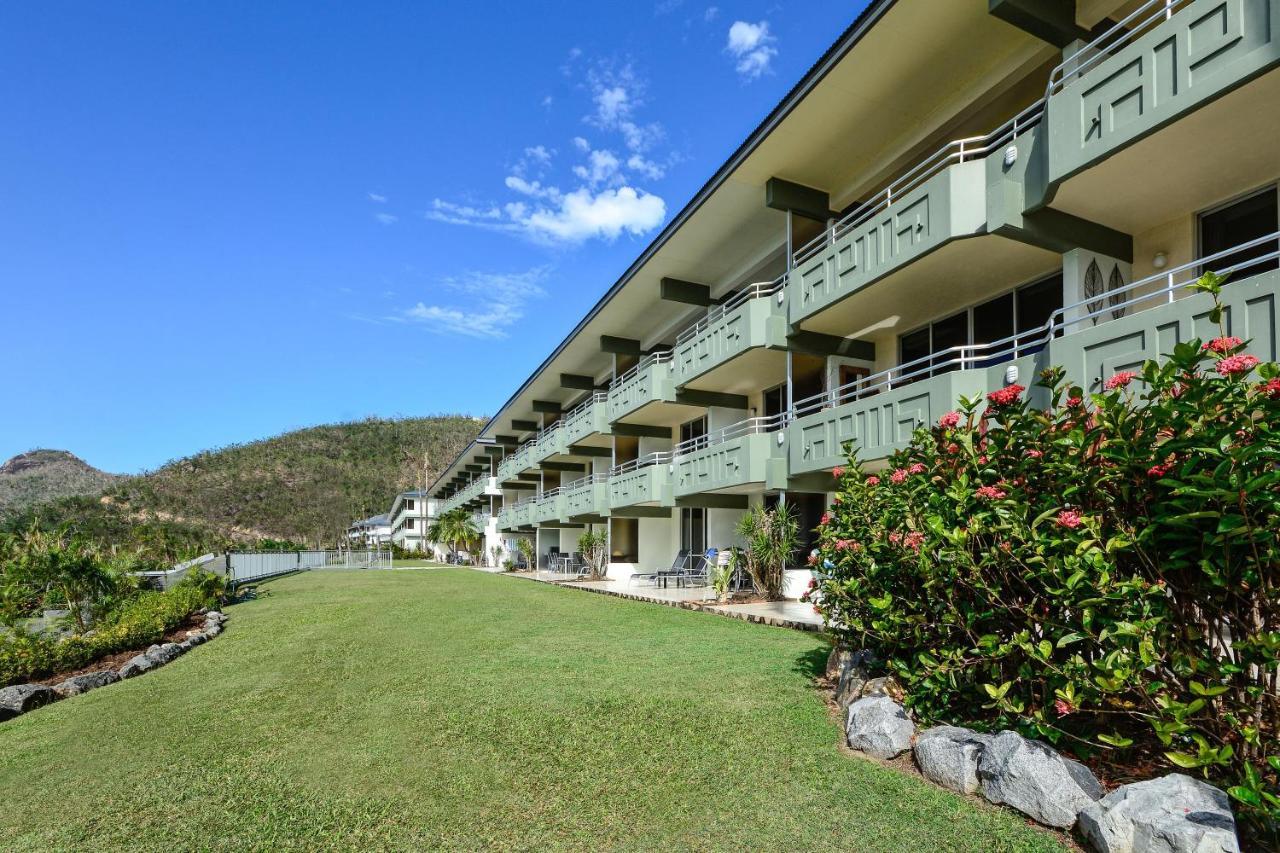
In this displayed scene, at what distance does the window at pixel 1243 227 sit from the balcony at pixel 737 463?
27.6 ft

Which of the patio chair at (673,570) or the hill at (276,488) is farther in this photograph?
the hill at (276,488)

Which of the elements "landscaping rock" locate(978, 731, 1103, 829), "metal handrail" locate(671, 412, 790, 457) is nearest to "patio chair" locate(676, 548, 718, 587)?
"metal handrail" locate(671, 412, 790, 457)

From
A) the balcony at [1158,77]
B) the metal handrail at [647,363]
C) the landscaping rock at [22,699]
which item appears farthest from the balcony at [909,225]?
the landscaping rock at [22,699]

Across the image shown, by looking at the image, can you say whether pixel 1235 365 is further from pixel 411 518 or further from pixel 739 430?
pixel 411 518

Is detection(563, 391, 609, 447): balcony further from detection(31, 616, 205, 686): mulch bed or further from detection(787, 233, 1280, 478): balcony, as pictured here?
detection(31, 616, 205, 686): mulch bed

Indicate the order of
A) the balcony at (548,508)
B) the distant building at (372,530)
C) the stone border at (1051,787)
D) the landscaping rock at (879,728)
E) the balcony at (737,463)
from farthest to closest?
the distant building at (372,530) < the balcony at (548,508) < the balcony at (737,463) < the landscaping rock at (879,728) < the stone border at (1051,787)

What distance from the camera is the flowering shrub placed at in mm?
3684

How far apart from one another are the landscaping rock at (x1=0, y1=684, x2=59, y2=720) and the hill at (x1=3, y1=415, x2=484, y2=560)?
7118cm

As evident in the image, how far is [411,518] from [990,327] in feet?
272

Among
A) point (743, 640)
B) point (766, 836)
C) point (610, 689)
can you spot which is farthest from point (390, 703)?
point (743, 640)

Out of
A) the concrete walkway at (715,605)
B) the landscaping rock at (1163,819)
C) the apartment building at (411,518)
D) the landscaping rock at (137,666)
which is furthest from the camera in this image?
the apartment building at (411,518)

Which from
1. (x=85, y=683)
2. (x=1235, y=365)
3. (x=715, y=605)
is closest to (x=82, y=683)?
(x=85, y=683)

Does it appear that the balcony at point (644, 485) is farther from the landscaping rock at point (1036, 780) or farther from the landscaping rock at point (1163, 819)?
the landscaping rock at point (1163, 819)

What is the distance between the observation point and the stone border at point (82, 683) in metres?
8.13
